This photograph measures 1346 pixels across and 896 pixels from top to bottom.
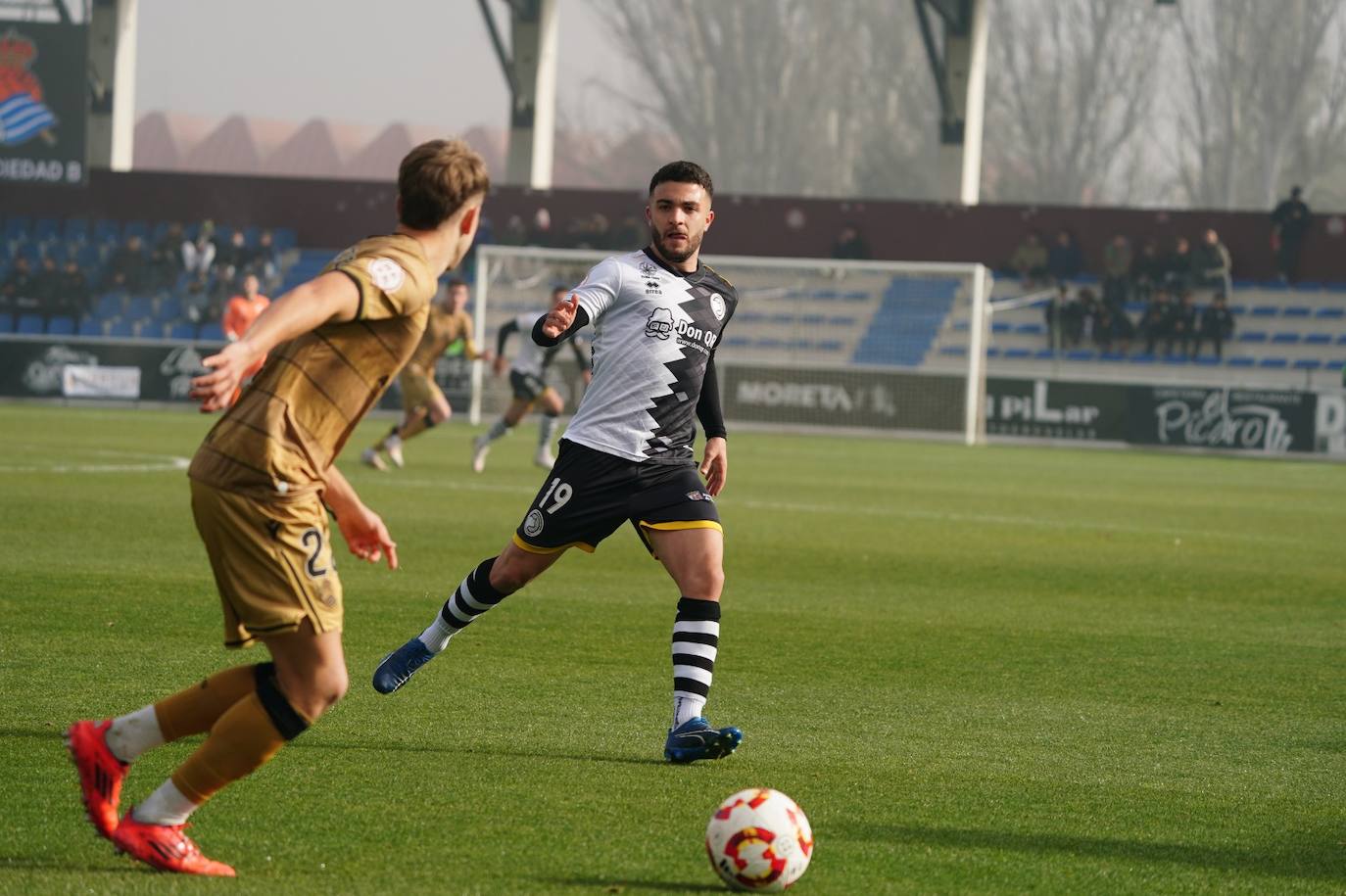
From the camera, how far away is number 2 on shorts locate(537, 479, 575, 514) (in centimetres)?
638

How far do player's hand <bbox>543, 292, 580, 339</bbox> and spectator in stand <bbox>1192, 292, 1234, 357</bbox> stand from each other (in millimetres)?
27545

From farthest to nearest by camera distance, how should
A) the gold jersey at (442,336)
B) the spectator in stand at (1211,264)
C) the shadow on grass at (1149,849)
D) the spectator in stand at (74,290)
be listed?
the spectator in stand at (74,290) < the spectator in stand at (1211,264) < the gold jersey at (442,336) < the shadow on grass at (1149,849)

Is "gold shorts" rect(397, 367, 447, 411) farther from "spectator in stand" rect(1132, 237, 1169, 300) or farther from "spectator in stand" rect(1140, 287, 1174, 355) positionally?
"spectator in stand" rect(1132, 237, 1169, 300)

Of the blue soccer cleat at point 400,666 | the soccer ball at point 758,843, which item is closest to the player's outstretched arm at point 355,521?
the soccer ball at point 758,843

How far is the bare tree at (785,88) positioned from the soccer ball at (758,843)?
2508 inches

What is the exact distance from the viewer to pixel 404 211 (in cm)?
450

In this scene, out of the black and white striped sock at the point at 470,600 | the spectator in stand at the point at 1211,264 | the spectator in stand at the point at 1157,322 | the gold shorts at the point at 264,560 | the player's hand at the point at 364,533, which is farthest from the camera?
the spectator in stand at the point at 1157,322

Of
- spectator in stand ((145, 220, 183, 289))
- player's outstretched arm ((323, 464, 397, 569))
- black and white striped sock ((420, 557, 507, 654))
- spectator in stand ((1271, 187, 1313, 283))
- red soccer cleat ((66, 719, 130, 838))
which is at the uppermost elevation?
spectator in stand ((1271, 187, 1313, 283))

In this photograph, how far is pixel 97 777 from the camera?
14.5 feet

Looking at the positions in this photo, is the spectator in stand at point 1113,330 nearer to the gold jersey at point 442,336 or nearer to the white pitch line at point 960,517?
the gold jersey at point 442,336

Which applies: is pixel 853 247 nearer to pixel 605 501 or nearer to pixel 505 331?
pixel 505 331

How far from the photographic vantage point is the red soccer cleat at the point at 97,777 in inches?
173

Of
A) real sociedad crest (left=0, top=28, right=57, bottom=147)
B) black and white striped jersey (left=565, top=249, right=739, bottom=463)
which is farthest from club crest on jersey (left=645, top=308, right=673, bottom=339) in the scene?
real sociedad crest (left=0, top=28, right=57, bottom=147)

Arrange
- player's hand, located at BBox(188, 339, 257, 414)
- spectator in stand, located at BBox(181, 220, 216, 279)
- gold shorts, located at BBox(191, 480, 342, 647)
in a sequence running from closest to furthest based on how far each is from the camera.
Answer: player's hand, located at BBox(188, 339, 257, 414)
gold shorts, located at BBox(191, 480, 342, 647)
spectator in stand, located at BBox(181, 220, 216, 279)
